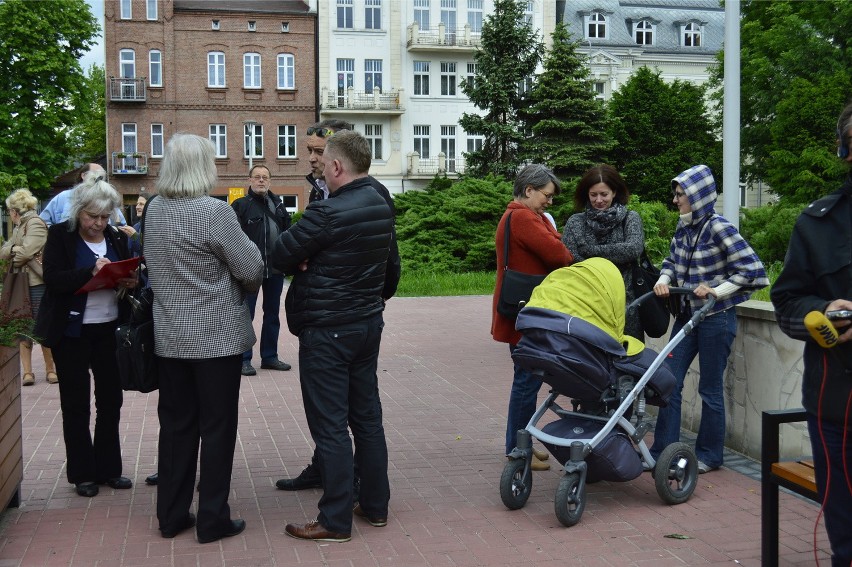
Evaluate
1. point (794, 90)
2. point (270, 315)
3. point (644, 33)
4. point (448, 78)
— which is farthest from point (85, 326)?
point (644, 33)

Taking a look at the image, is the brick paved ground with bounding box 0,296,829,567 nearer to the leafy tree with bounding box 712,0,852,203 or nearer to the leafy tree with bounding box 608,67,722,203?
the leafy tree with bounding box 712,0,852,203

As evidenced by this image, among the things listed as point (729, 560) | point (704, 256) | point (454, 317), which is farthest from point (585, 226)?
point (454, 317)

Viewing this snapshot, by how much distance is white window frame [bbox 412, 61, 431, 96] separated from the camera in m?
51.3

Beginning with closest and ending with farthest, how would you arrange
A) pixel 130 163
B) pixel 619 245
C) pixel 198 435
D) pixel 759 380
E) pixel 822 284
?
pixel 822 284, pixel 198 435, pixel 619 245, pixel 759 380, pixel 130 163

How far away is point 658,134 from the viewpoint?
153 ft

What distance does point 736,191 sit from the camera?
28.2 feet

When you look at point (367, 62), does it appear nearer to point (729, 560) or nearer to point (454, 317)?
point (454, 317)

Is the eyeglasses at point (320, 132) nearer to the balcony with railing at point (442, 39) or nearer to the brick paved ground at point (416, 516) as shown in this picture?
the brick paved ground at point (416, 516)

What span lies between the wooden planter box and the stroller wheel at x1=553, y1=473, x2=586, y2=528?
2.96 meters

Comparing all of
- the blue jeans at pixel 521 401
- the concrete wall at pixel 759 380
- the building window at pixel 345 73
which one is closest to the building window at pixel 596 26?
the building window at pixel 345 73

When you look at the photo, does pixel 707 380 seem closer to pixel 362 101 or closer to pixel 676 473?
pixel 676 473

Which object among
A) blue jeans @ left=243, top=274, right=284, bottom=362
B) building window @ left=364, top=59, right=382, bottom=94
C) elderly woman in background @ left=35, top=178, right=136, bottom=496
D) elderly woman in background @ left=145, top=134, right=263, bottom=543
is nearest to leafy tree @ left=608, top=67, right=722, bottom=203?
building window @ left=364, top=59, right=382, bottom=94

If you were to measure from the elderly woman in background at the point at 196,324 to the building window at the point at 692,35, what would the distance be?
60.3 metres

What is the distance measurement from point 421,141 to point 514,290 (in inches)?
1816
